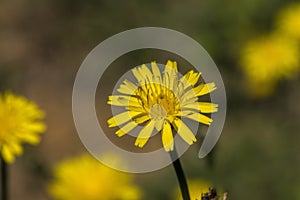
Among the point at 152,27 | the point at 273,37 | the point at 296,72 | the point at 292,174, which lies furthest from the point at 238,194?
the point at 152,27

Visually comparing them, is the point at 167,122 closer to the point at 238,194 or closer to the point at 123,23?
the point at 238,194

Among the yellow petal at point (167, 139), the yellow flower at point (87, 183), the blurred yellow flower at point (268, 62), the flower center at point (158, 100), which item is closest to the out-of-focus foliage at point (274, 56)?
Result: the blurred yellow flower at point (268, 62)

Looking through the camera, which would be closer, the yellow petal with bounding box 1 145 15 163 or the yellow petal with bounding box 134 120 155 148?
the yellow petal with bounding box 134 120 155 148

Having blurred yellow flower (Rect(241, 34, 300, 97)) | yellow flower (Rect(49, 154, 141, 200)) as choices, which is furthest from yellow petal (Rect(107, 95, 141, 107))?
blurred yellow flower (Rect(241, 34, 300, 97))

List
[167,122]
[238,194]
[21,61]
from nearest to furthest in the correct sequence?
[167,122]
[238,194]
[21,61]

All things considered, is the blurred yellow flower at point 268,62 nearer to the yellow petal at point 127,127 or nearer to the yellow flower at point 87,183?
the yellow flower at point 87,183

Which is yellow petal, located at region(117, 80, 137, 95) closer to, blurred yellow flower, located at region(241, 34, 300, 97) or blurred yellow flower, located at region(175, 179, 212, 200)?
blurred yellow flower, located at region(175, 179, 212, 200)

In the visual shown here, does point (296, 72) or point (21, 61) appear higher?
point (21, 61)
